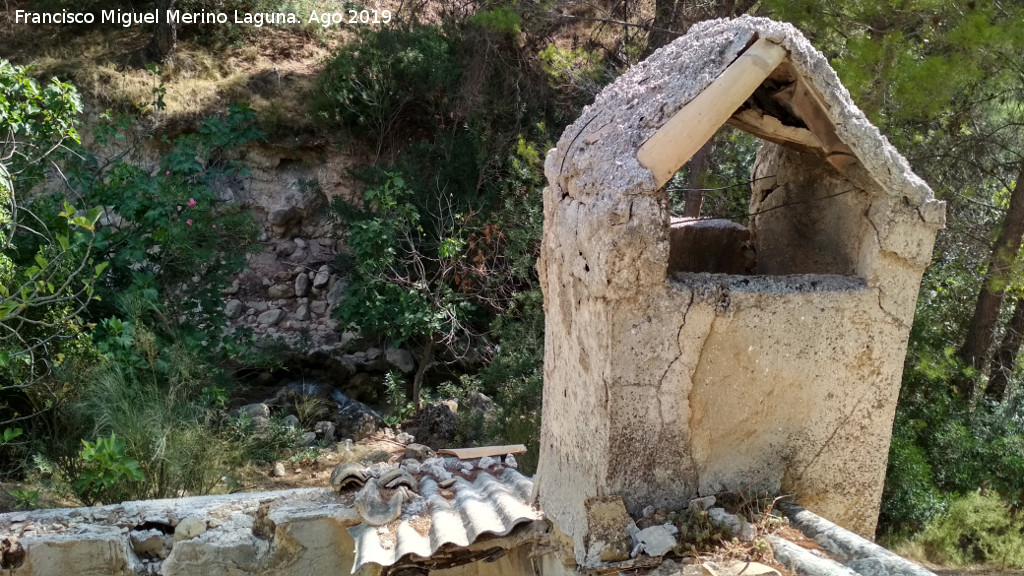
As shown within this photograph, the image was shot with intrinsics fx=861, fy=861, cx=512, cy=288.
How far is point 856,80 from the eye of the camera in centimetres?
682

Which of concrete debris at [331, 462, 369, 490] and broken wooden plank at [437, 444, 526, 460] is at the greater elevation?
concrete debris at [331, 462, 369, 490]

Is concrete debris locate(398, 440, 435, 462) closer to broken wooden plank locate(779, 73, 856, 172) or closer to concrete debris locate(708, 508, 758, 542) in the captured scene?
concrete debris locate(708, 508, 758, 542)

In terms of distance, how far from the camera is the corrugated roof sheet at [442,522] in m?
3.44

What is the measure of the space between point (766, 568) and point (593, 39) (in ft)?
30.3

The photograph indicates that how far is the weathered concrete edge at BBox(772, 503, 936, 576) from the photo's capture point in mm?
2580

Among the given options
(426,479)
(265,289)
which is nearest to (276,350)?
(265,289)

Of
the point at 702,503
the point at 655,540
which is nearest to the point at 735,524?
the point at 702,503

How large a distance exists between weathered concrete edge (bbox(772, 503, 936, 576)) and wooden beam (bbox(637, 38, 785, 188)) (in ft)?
4.30

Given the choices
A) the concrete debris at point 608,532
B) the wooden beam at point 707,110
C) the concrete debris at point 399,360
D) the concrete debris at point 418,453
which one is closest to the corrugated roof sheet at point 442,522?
the concrete debris at point 608,532

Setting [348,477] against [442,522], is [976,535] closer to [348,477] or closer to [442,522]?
[442,522]

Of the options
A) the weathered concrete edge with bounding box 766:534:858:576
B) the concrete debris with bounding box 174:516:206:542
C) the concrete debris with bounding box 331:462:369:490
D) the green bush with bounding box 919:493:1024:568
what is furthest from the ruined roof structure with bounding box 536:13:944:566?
the green bush with bounding box 919:493:1024:568

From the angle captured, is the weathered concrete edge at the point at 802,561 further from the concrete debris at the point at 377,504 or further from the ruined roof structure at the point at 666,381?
the concrete debris at the point at 377,504

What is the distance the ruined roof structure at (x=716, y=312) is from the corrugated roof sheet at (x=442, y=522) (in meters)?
0.21

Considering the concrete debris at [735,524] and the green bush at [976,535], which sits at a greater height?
the concrete debris at [735,524]
